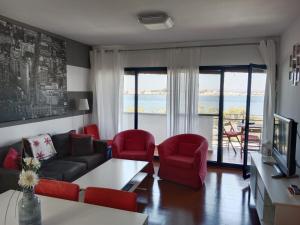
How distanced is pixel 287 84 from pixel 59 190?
3528mm

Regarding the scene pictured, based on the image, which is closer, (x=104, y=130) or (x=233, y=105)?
(x=233, y=105)

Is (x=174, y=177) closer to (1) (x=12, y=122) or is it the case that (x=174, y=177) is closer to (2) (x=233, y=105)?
(2) (x=233, y=105)

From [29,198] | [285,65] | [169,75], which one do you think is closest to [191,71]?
[169,75]

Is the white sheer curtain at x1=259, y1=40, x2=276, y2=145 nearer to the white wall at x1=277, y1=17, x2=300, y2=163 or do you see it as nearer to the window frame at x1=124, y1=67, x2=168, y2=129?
the white wall at x1=277, y1=17, x2=300, y2=163

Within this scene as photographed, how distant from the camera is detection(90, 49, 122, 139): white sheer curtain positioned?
5410mm

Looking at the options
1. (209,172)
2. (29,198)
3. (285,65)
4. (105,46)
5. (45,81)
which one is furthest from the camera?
(105,46)

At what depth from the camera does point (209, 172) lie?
4695 millimetres

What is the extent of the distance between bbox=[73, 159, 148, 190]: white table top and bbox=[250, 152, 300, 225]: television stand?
152 centimetres

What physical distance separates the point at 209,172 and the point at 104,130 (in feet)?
8.12

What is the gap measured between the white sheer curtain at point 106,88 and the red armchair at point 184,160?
5.42 feet

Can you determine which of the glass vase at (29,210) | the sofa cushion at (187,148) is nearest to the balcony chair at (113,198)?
the glass vase at (29,210)

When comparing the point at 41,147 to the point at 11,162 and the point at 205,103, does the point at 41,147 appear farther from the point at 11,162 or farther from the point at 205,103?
the point at 205,103

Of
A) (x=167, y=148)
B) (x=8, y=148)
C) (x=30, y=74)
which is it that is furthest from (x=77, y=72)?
(x=167, y=148)

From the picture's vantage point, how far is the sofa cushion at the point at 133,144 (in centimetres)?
467
